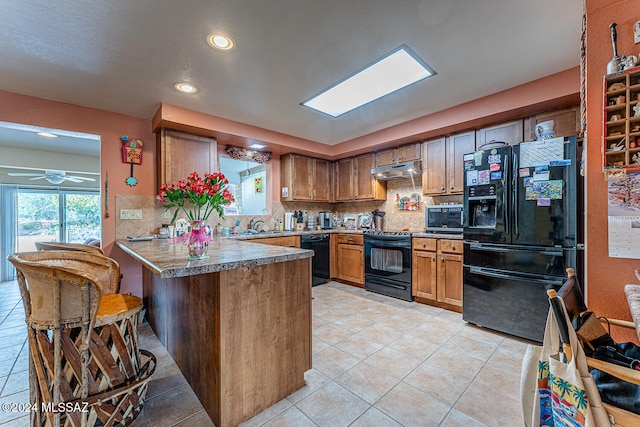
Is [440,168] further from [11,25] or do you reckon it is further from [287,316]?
[11,25]

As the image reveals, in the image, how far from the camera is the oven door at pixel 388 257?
3.38 meters

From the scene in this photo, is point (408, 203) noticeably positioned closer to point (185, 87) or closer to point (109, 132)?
point (185, 87)

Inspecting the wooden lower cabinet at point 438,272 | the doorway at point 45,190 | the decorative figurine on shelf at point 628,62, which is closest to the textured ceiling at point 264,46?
the decorative figurine on shelf at point 628,62

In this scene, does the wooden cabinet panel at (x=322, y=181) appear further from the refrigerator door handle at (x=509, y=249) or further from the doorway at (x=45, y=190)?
the doorway at (x=45, y=190)

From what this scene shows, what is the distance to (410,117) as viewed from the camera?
10.8 feet

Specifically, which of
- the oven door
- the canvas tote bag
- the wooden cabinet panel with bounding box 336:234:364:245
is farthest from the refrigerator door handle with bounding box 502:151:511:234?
the wooden cabinet panel with bounding box 336:234:364:245

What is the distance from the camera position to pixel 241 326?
1.41 m

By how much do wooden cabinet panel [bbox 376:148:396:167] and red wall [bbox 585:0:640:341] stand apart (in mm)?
2581

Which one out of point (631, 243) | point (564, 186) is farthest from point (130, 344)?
point (564, 186)

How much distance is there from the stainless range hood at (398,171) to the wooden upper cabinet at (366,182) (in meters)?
0.13

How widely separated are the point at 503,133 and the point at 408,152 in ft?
3.82

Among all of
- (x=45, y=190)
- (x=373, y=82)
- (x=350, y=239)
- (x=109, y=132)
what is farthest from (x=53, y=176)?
(x=373, y=82)

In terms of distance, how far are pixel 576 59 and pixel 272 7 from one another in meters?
2.44

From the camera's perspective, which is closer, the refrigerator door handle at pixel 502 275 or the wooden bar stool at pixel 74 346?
the wooden bar stool at pixel 74 346
